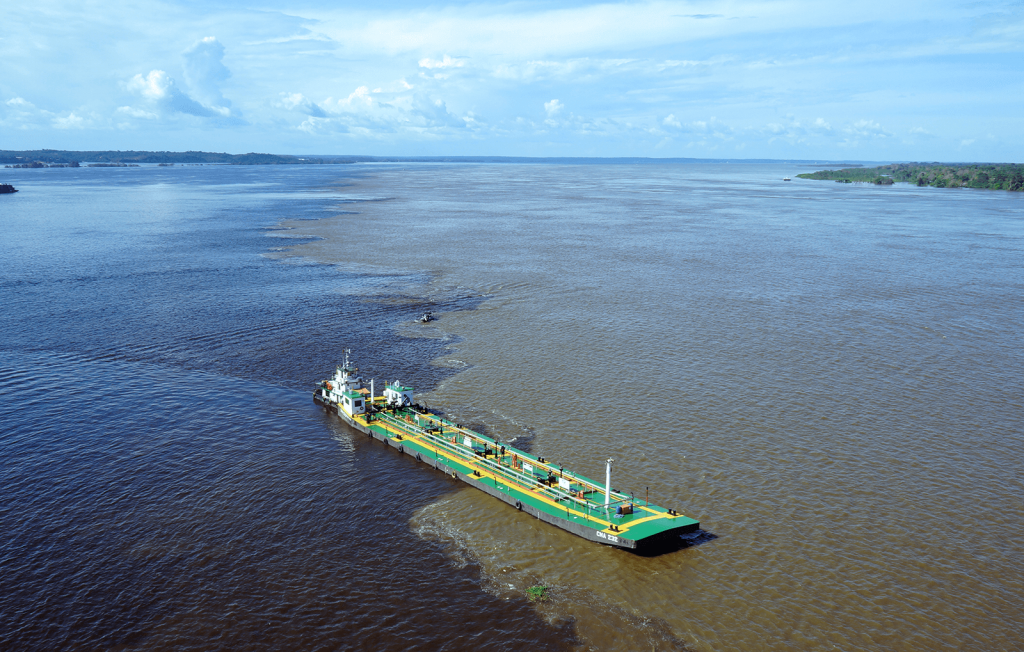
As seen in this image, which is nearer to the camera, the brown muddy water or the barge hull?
the brown muddy water

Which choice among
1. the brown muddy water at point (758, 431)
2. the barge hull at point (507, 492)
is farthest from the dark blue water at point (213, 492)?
the brown muddy water at point (758, 431)

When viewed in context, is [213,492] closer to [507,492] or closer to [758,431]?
[507,492]

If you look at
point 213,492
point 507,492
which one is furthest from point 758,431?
point 213,492

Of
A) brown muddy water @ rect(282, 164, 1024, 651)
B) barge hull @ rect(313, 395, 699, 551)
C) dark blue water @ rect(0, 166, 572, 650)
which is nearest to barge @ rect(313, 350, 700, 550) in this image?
barge hull @ rect(313, 395, 699, 551)

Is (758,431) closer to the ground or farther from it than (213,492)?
farther from it

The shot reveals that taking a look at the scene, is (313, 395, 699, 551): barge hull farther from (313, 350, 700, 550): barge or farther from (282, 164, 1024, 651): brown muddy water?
(282, 164, 1024, 651): brown muddy water

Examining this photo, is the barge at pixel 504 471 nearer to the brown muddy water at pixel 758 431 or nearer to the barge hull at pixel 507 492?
the barge hull at pixel 507 492

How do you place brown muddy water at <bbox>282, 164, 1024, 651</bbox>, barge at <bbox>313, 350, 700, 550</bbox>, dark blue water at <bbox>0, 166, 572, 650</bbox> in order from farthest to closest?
barge at <bbox>313, 350, 700, 550</bbox>, brown muddy water at <bbox>282, 164, 1024, 651</bbox>, dark blue water at <bbox>0, 166, 572, 650</bbox>
